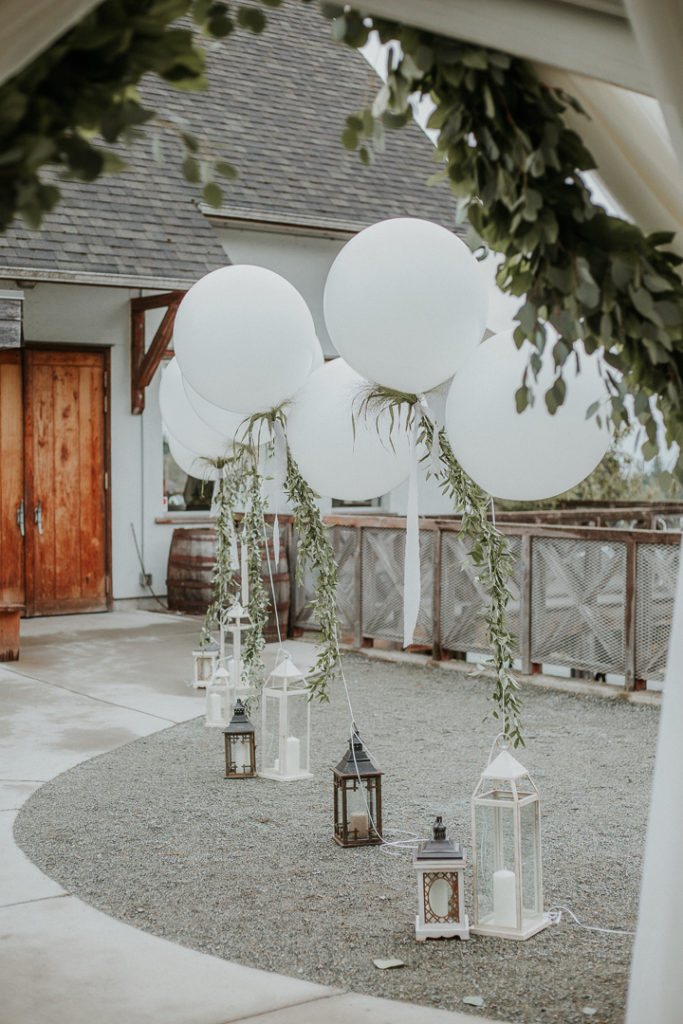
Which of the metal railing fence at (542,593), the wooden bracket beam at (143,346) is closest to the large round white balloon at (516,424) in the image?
the metal railing fence at (542,593)

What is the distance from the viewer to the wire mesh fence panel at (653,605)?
8.45 metres

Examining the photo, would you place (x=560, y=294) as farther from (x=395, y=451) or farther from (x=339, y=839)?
Result: (x=339, y=839)

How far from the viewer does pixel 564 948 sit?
4.19 metres

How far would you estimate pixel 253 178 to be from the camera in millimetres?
14023

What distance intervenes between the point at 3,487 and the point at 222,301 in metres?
8.55

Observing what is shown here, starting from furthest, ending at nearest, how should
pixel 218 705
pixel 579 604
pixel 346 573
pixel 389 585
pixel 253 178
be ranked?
pixel 253 178
pixel 346 573
pixel 389 585
pixel 579 604
pixel 218 705

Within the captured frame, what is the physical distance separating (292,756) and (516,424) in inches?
145

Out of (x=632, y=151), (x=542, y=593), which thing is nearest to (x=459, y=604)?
(x=542, y=593)

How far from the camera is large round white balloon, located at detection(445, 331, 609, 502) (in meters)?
3.41

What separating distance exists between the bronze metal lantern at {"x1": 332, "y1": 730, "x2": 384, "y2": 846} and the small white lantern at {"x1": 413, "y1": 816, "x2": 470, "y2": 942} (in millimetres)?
983

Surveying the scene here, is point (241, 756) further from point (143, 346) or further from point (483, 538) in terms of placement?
point (143, 346)

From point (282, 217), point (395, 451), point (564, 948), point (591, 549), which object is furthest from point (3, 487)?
point (564, 948)

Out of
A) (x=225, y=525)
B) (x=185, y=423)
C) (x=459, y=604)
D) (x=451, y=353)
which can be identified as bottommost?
(x=459, y=604)

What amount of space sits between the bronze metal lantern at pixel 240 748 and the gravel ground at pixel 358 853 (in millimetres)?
105
